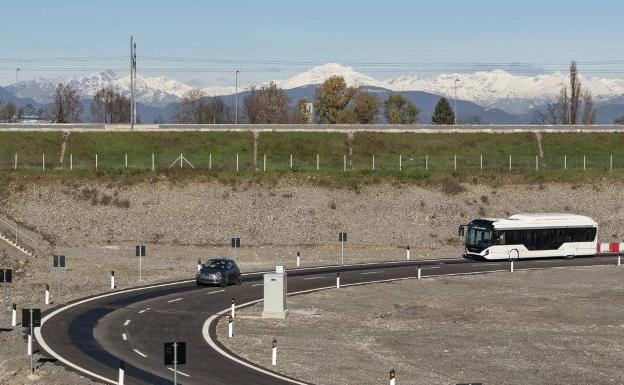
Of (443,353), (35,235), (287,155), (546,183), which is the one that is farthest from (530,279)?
(287,155)

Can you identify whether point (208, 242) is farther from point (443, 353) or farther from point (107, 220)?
point (443, 353)

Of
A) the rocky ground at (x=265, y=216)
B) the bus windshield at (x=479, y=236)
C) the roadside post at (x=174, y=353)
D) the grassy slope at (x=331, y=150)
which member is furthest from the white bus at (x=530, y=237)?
the roadside post at (x=174, y=353)

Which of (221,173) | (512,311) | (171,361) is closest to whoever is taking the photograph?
(171,361)

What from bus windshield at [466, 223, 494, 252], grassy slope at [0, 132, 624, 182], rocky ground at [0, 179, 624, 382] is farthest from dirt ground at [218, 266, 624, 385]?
grassy slope at [0, 132, 624, 182]

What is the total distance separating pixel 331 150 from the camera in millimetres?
111188

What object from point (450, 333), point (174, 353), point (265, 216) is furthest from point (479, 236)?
point (174, 353)

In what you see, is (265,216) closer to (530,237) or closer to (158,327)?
(530,237)

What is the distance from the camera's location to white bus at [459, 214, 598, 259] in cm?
7181

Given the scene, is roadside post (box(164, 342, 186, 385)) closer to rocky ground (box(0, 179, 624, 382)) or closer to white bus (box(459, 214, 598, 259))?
rocky ground (box(0, 179, 624, 382))

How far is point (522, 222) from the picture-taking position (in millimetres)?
72375

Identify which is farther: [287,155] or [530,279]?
[287,155]

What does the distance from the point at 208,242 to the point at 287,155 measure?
1235 inches

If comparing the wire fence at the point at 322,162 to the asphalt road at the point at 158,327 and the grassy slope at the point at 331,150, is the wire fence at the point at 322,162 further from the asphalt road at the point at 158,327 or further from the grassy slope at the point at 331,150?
the asphalt road at the point at 158,327

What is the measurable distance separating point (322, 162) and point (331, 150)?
5.16m
